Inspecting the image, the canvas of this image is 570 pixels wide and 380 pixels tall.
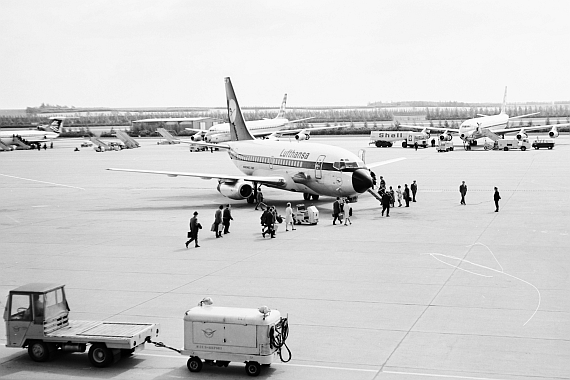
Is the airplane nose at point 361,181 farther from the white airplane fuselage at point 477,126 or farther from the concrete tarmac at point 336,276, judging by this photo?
the white airplane fuselage at point 477,126

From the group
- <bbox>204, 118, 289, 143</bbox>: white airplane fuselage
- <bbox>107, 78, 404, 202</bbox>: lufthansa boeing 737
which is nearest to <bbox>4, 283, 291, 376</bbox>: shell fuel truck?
<bbox>107, 78, 404, 202</bbox>: lufthansa boeing 737

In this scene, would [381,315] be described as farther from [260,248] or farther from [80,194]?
[80,194]

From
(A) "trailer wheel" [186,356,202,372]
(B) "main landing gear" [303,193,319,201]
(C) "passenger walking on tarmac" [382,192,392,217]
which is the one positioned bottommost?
(A) "trailer wheel" [186,356,202,372]

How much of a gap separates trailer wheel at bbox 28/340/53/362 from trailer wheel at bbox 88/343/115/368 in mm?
1155

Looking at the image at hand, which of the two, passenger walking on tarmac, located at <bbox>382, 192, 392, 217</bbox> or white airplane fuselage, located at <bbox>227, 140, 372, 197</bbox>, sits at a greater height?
white airplane fuselage, located at <bbox>227, 140, 372, 197</bbox>

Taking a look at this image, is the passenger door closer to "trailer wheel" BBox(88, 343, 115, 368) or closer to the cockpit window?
the cockpit window

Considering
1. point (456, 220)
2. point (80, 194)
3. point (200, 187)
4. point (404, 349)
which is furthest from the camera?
point (200, 187)

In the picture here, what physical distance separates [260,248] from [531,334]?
14969 mm

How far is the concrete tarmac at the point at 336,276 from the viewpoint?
55.1 ft

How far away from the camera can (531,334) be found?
18.5m

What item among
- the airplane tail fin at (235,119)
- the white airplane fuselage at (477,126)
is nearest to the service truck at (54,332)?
the airplane tail fin at (235,119)

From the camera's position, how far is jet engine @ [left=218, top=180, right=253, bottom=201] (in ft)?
152

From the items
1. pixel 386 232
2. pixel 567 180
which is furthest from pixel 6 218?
pixel 567 180

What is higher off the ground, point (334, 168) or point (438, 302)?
point (334, 168)
